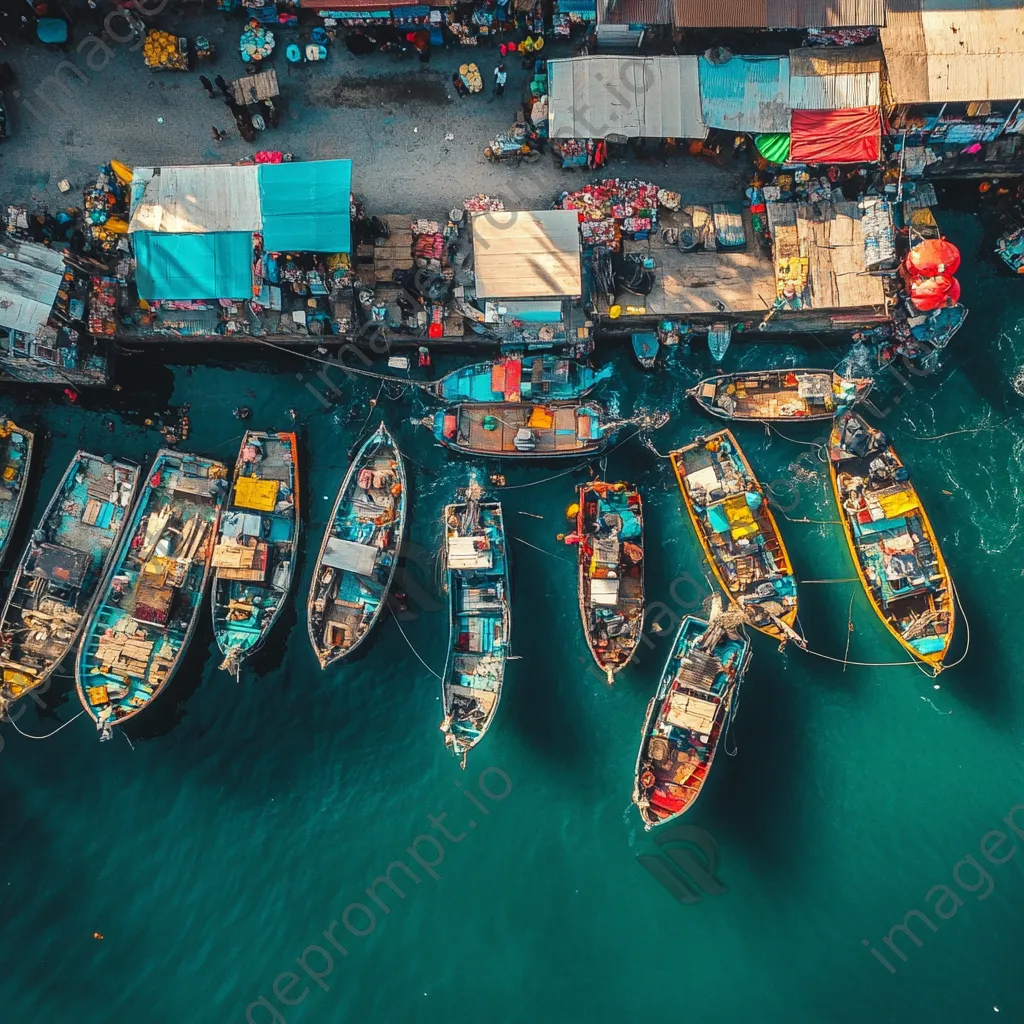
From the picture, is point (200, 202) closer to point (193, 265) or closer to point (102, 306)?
point (193, 265)

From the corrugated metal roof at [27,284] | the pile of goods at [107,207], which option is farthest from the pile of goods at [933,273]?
the corrugated metal roof at [27,284]

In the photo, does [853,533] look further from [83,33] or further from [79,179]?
[83,33]

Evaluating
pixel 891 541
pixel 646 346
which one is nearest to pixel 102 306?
pixel 646 346

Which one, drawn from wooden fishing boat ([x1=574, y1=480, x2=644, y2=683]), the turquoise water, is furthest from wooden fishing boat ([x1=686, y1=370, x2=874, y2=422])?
wooden fishing boat ([x1=574, y1=480, x2=644, y2=683])

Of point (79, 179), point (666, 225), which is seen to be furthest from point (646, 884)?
point (79, 179)

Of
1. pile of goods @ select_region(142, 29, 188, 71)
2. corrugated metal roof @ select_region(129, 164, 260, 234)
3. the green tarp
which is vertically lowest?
corrugated metal roof @ select_region(129, 164, 260, 234)

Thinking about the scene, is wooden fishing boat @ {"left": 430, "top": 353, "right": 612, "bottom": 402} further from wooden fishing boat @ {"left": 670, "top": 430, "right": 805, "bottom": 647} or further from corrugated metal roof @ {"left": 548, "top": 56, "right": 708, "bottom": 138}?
corrugated metal roof @ {"left": 548, "top": 56, "right": 708, "bottom": 138}
